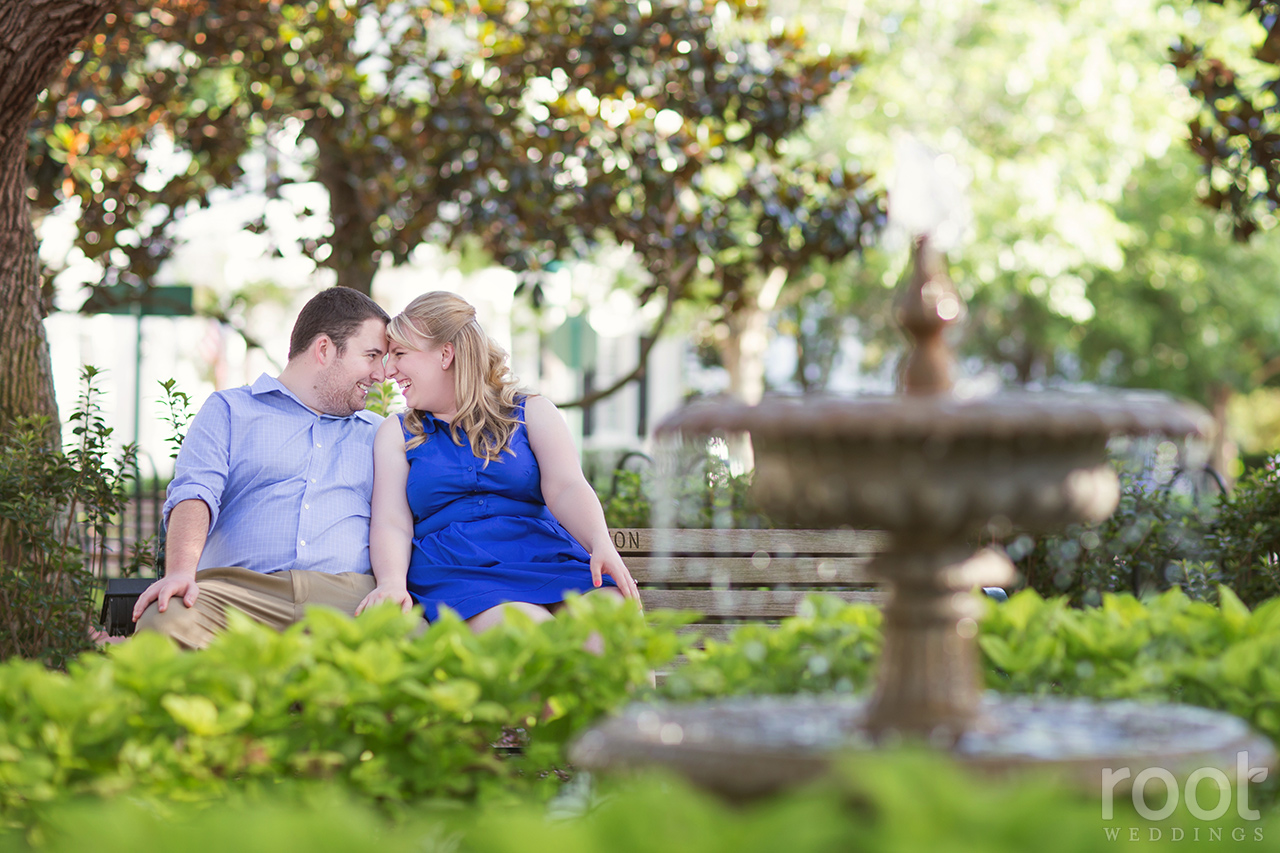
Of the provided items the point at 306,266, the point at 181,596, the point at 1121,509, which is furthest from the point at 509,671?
the point at 306,266

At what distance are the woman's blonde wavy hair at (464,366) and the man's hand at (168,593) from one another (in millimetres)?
827

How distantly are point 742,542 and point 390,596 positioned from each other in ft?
5.58

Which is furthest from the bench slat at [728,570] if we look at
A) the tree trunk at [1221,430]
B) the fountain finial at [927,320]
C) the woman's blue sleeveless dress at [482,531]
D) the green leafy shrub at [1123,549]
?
the tree trunk at [1221,430]

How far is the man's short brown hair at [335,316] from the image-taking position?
4.47 meters

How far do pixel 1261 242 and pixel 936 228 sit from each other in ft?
70.2

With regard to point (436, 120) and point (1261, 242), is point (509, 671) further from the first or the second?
point (1261, 242)

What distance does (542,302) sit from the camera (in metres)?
8.72

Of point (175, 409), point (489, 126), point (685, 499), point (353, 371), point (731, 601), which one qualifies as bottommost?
point (731, 601)

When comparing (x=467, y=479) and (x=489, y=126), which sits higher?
(x=489, y=126)

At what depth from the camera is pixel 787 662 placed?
2.72m

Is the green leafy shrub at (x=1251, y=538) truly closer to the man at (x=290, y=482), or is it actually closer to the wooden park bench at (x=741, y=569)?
the wooden park bench at (x=741, y=569)

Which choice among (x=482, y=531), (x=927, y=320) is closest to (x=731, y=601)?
(x=482, y=531)

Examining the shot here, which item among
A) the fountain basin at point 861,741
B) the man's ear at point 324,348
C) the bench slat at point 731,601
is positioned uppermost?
the man's ear at point 324,348

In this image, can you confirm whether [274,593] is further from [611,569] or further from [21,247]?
[21,247]
